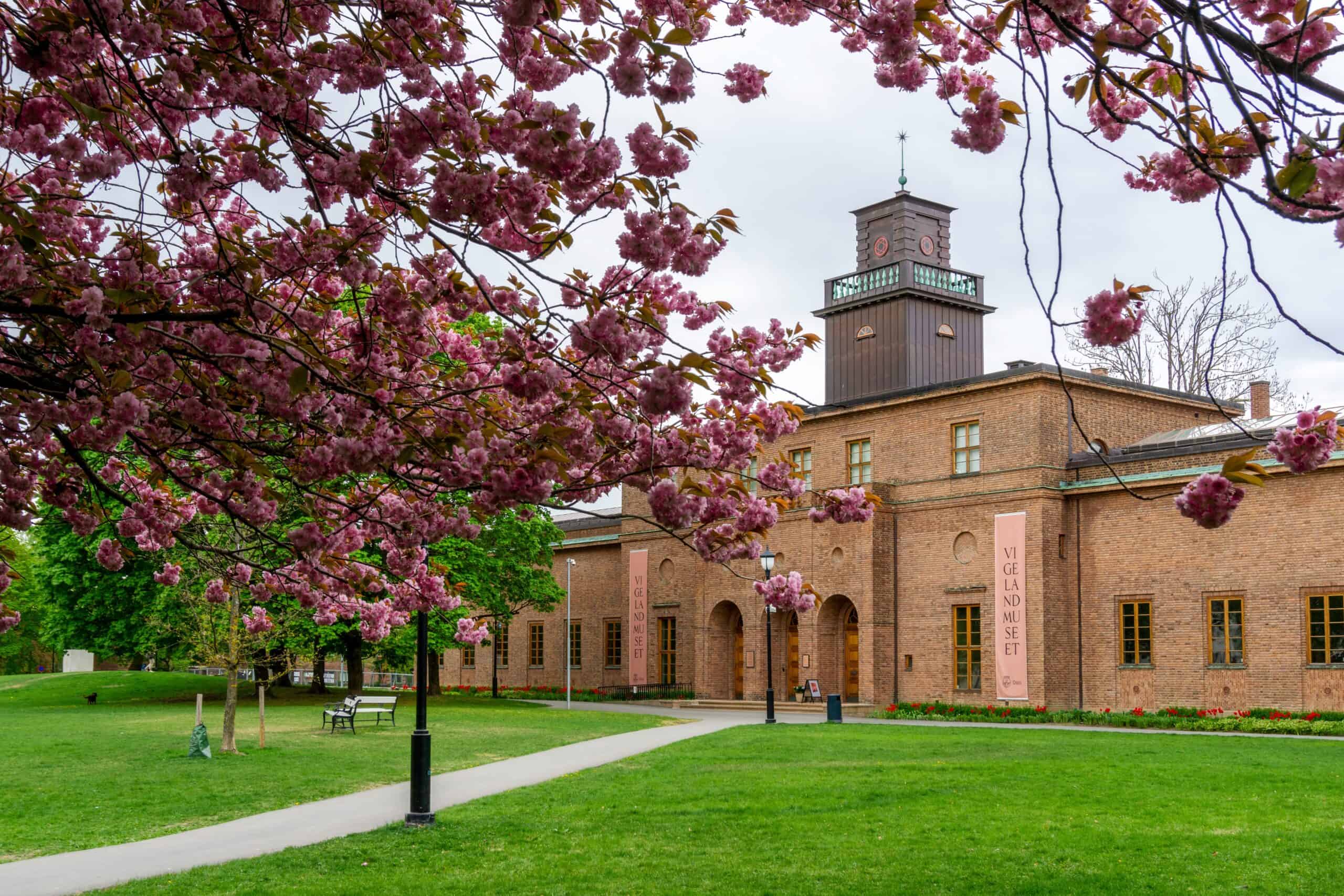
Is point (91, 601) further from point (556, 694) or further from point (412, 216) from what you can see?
point (412, 216)

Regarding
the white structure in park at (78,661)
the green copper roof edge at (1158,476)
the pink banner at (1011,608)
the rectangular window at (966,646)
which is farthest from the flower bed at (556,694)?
the white structure in park at (78,661)

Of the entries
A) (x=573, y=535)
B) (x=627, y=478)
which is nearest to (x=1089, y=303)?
(x=627, y=478)

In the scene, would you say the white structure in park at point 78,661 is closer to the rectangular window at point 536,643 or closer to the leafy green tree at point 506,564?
the rectangular window at point 536,643

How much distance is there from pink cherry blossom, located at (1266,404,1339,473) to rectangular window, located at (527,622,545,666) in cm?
4703

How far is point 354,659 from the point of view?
39375mm

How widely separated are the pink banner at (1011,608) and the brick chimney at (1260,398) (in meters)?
6.85

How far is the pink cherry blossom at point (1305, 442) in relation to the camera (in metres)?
5.21

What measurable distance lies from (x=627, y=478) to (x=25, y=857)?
799 cm

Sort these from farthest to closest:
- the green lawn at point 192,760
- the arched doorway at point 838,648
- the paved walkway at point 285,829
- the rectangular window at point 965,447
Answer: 1. the arched doorway at point 838,648
2. the rectangular window at point 965,447
3. the green lawn at point 192,760
4. the paved walkway at point 285,829

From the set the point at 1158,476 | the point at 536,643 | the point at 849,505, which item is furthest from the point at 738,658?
the point at 849,505

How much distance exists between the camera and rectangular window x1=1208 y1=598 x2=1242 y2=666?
29.5m

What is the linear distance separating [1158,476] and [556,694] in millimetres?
25136

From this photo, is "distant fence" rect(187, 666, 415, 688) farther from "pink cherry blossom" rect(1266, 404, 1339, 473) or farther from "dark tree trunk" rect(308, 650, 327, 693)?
"pink cherry blossom" rect(1266, 404, 1339, 473)

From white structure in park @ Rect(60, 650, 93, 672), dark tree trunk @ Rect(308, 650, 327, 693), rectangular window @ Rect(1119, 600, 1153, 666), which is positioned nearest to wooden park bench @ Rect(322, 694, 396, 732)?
dark tree trunk @ Rect(308, 650, 327, 693)
